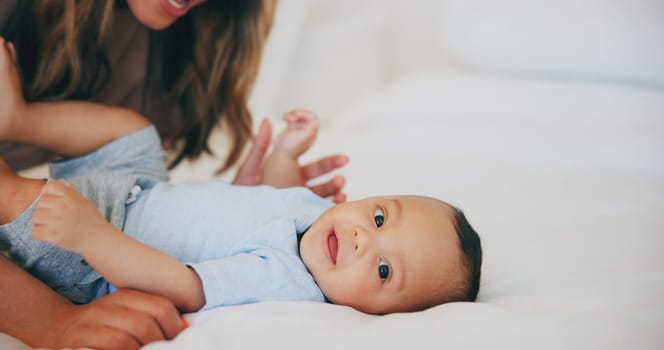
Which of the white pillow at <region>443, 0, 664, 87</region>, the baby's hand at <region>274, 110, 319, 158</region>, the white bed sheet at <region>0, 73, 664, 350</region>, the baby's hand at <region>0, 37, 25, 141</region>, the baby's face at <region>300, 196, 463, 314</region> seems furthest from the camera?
the white pillow at <region>443, 0, 664, 87</region>

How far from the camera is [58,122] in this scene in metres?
1.00

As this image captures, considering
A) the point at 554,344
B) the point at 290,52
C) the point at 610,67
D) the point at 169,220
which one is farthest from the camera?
the point at 290,52

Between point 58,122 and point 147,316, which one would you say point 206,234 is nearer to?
point 147,316

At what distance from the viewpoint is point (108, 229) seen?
712 mm

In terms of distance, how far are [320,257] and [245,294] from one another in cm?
10

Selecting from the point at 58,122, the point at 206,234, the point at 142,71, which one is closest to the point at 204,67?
the point at 142,71

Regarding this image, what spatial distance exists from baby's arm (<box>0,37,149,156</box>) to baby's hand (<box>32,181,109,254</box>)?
29 cm

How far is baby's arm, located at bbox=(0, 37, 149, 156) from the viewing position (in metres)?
0.92

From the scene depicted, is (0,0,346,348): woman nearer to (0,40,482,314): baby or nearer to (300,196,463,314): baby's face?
(0,40,482,314): baby

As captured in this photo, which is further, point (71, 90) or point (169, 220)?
point (71, 90)

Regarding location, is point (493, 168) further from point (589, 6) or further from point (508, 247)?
point (589, 6)

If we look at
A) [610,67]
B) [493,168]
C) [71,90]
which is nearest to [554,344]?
[493,168]

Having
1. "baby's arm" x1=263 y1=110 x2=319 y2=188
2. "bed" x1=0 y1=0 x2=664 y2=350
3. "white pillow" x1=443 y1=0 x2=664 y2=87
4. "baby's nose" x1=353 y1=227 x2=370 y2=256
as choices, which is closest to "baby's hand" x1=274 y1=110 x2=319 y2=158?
"baby's arm" x1=263 y1=110 x2=319 y2=188

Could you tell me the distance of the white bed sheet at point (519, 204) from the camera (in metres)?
0.66
